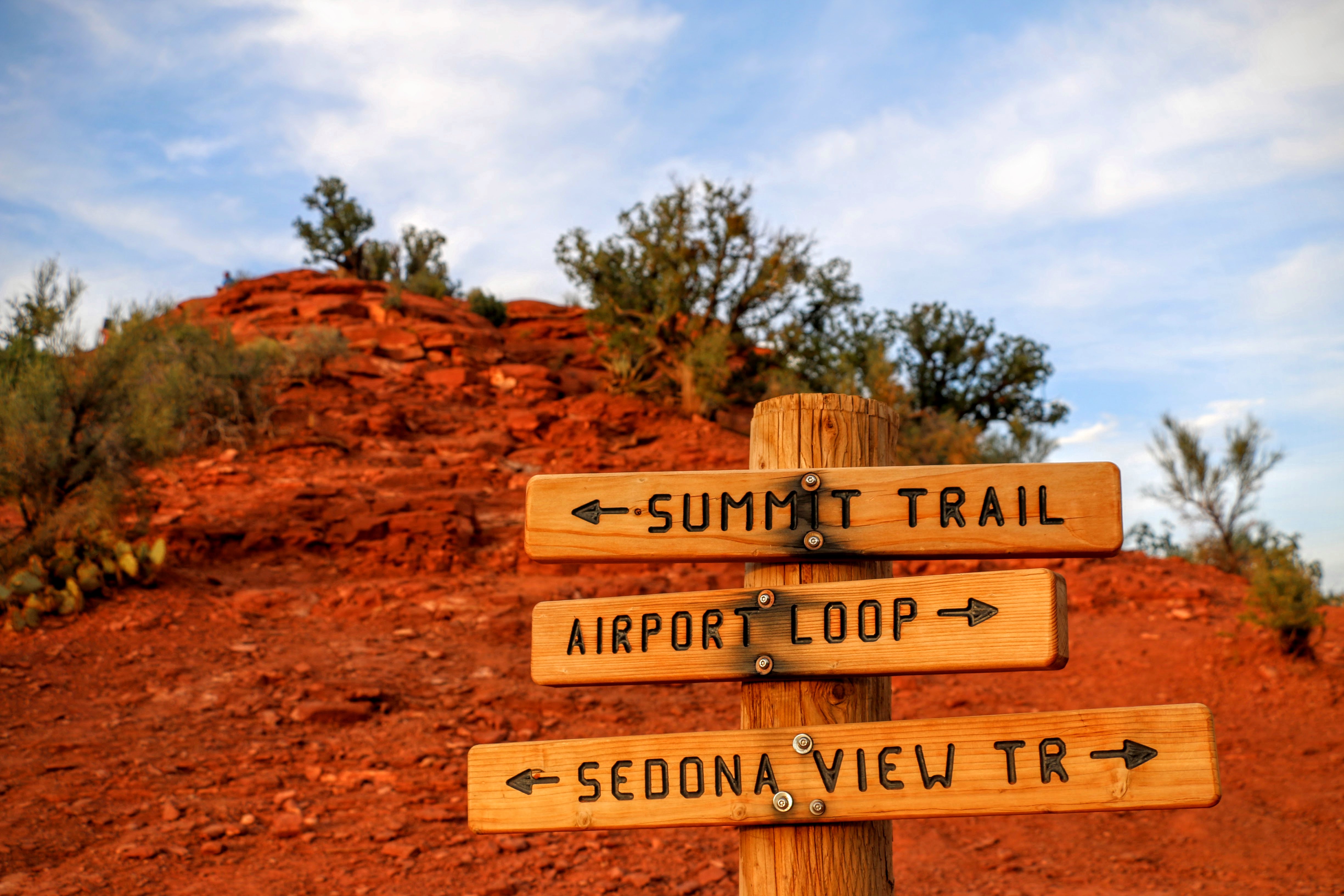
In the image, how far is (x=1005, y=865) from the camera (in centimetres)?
520

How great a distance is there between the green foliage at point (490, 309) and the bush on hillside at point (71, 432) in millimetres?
14087

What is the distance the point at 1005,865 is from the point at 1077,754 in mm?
3604

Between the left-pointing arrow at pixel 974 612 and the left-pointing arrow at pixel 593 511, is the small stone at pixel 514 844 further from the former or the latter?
the left-pointing arrow at pixel 974 612

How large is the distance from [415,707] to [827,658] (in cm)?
563

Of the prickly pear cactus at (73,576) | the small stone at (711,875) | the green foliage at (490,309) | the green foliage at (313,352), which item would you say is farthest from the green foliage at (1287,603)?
the green foliage at (490,309)

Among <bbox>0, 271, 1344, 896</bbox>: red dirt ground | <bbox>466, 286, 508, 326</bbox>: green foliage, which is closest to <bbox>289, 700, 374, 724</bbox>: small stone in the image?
<bbox>0, 271, 1344, 896</bbox>: red dirt ground

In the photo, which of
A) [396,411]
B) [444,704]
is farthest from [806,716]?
[396,411]

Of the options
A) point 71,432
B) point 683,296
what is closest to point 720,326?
point 683,296

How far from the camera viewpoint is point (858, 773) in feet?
7.24

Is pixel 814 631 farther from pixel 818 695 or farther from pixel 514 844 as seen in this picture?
pixel 514 844

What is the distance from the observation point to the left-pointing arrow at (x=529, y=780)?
93.0 inches

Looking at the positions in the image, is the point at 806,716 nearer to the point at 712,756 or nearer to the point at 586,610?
the point at 712,756

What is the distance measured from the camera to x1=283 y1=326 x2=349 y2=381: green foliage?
1736cm

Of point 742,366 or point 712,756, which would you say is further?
point 742,366
